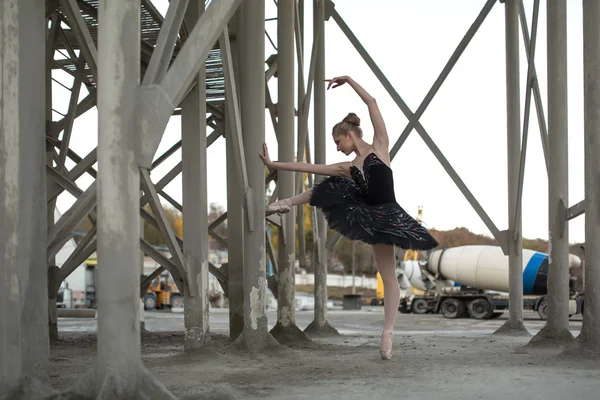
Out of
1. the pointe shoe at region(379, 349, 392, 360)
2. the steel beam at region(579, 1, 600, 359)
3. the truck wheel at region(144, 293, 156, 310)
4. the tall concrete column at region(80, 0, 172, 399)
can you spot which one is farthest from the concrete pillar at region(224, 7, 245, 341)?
the truck wheel at region(144, 293, 156, 310)

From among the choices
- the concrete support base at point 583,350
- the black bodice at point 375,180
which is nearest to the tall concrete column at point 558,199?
the concrete support base at point 583,350

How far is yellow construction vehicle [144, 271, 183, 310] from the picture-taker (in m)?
40.4

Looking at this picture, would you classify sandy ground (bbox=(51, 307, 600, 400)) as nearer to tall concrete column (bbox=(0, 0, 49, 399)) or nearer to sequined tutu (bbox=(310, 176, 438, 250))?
tall concrete column (bbox=(0, 0, 49, 399))

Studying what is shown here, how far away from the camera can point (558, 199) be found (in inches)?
419

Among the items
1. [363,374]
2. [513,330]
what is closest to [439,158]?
[513,330]

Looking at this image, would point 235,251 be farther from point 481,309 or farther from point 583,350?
point 481,309

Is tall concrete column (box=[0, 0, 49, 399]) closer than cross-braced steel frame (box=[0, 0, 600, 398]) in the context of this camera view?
No

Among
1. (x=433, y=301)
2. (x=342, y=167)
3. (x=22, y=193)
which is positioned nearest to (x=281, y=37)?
(x=342, y=167)

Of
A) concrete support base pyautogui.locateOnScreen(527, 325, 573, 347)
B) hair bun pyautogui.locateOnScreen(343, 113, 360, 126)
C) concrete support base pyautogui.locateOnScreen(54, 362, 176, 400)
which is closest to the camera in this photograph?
concrete support base pyautogui.locateOnScreen(54, 362, 176, 400)

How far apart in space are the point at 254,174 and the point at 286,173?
2510 millimetres

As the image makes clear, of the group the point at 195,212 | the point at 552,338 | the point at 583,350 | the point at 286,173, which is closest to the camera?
the point at 583,350

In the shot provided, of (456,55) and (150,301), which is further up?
(456,55)

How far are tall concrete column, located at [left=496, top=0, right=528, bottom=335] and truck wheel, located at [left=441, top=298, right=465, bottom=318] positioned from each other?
16.9 metres

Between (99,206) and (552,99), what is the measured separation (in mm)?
7651
